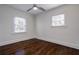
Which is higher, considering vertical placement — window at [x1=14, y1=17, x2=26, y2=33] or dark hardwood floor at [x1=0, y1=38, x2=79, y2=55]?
window at [x1=14, y1=17, x2=26, y2=33]

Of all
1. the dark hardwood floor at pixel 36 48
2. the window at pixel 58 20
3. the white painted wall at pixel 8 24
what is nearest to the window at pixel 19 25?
the white painted wall at pixel 8 24

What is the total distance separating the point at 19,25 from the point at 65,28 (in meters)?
0.68

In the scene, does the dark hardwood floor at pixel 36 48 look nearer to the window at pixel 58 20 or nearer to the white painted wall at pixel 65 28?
the white painted wall at pixel 65 28

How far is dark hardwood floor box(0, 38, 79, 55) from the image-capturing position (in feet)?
3.20

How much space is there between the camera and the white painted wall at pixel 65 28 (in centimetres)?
95

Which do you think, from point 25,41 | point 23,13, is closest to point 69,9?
point 23,13

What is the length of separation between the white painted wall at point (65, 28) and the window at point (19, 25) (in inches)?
8.8

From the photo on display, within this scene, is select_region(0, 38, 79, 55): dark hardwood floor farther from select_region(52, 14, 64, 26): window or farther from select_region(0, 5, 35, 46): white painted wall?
select_region(52, 14, 64, 26): window

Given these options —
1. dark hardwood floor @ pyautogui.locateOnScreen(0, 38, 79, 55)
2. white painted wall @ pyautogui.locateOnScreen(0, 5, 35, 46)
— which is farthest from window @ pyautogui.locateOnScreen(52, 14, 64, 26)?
white painted wall @ pyautogui.locateOnScreen(0, 5, 35, 46)

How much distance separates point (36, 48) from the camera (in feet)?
3.44

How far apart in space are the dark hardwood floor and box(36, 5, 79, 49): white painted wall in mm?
84
